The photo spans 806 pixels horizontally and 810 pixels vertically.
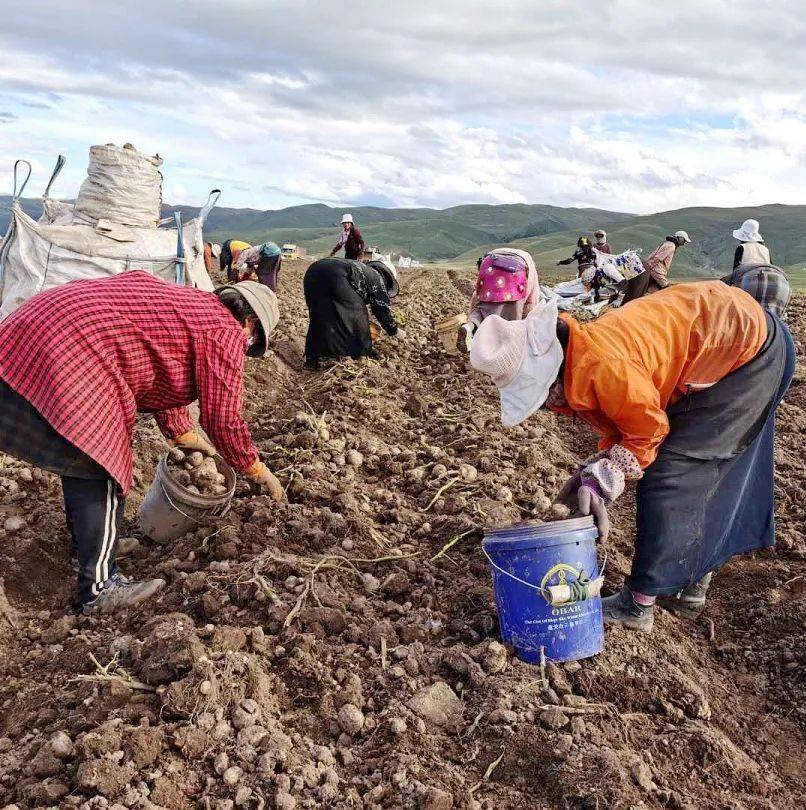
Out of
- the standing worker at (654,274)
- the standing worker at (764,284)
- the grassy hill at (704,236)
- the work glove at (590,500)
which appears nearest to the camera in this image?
the work glove at (590,500)

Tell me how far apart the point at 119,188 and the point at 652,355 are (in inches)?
149

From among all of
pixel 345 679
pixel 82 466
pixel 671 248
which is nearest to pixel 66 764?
pixel 345 679

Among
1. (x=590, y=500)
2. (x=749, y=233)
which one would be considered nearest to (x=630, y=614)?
(x=590, y=500)

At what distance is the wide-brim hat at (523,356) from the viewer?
7.11 ft

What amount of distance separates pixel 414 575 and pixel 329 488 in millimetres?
805

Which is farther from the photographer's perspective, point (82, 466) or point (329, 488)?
point (329, 488)

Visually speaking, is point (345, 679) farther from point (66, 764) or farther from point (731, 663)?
point (731, 663)

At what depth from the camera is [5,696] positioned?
7.94ft

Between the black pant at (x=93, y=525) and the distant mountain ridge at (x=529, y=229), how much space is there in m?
30.3

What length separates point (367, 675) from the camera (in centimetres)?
239

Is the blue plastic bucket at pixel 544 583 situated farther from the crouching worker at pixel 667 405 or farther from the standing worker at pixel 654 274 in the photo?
the standing worker at pixel 654 274

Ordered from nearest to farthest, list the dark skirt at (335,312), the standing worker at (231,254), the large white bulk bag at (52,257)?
the large white bulk bag at (52,257)
the dark skirt at (335,312)
the standing worker at (231,254)

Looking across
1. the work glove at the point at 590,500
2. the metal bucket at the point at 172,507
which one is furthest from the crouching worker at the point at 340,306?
the work glove at the point at 590,500

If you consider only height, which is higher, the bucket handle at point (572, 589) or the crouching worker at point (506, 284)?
the crouching worker at point (506, 284)
